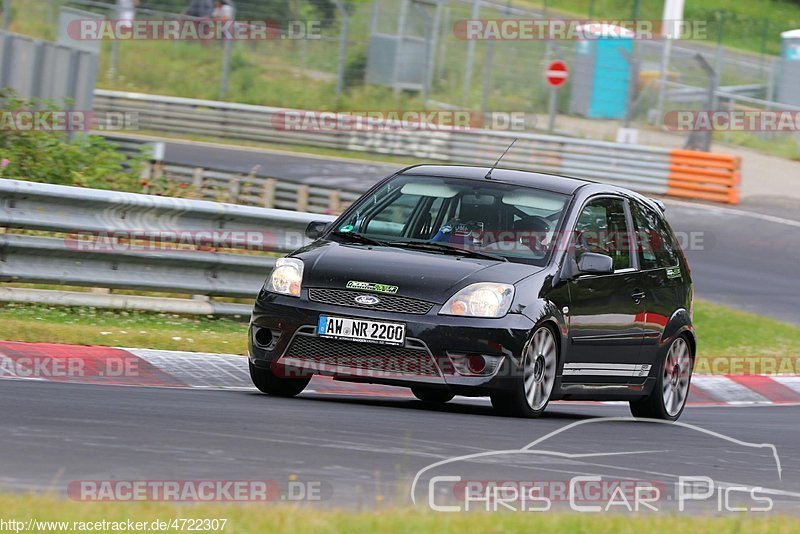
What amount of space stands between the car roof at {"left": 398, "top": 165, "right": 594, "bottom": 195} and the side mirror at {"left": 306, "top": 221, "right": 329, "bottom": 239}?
0.69 m

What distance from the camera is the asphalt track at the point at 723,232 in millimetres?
19672

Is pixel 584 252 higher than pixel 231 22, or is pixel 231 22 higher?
pixel 231 22

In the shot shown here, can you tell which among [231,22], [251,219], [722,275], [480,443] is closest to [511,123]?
[231,22]

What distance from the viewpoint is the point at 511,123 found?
34219 mm

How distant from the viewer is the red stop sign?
32562 millimetres

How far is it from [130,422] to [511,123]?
2746cm

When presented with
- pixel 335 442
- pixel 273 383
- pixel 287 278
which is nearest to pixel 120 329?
pixel 273 383

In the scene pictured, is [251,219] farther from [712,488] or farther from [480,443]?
[712,488]

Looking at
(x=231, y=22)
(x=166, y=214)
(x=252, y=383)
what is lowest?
(x=252, y=383)

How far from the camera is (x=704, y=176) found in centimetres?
2816

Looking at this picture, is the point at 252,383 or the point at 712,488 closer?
the point at 712,488

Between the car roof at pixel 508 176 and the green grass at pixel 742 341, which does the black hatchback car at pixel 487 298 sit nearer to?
the car roof at pixel 508 176

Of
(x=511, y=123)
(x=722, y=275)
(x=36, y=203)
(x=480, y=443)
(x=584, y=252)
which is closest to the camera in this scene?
(x=480, y=443)

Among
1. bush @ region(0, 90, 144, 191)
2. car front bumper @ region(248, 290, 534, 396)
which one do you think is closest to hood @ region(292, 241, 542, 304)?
car front bumper @ region(248, 290, 534, 396)
